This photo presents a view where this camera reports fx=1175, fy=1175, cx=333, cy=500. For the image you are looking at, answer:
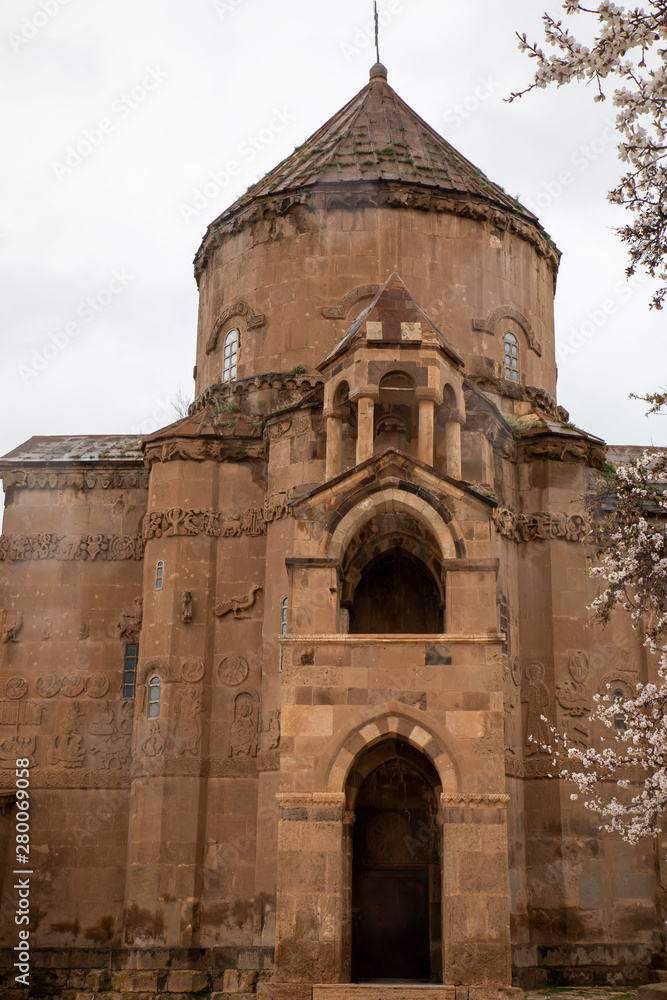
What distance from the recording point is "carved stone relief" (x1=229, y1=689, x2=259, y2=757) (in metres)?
24.0

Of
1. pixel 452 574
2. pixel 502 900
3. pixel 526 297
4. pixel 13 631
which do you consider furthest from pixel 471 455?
pixel 13 631

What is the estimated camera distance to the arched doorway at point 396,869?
21.3 m

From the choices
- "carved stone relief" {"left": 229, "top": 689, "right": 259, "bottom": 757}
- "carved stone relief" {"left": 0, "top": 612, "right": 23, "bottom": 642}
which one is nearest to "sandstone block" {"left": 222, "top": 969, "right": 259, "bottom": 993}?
"carved stone relief" {"left": 229, "top": 689, "right": 259, "bottom": 757}

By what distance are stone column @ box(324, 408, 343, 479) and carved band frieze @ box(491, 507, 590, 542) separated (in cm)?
480

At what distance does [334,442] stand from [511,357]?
7.64 metres

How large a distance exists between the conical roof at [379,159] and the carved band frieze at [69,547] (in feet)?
28.8

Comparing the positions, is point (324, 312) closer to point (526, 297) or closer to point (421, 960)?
point (526, 297)

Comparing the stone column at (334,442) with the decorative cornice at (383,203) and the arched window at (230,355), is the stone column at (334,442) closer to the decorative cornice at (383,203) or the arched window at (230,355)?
the arched window at (230,355)

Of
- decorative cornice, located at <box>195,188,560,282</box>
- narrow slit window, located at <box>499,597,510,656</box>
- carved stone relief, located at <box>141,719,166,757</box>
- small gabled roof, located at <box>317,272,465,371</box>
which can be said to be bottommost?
carved stone relief, located at <box>141,719,166,757</box>

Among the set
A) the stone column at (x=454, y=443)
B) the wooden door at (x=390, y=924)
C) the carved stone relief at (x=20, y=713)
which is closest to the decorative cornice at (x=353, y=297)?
the stone column at (x=454, y=443)

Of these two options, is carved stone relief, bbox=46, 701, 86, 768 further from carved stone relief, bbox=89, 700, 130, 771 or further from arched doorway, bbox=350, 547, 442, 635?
arched doorway, bbox=350, 547, 442, 635

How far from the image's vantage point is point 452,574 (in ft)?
64.7

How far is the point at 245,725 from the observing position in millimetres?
24203

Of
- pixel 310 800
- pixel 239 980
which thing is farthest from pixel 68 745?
pixel 310 800
